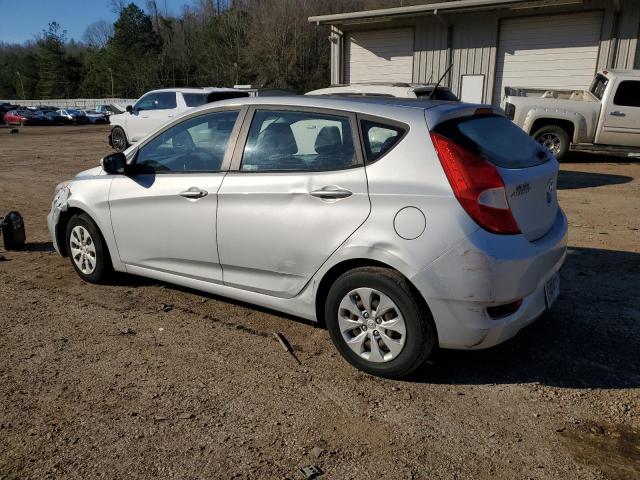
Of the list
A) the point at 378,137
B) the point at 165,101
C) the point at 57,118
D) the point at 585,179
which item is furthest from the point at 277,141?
the point at 57,118

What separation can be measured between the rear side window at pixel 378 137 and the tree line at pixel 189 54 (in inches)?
1749

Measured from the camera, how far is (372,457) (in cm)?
268

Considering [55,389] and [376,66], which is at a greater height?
[376,66]

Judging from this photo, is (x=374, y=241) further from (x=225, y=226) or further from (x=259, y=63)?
(x=259, y=63)

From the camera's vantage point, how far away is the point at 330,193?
11.0 feet

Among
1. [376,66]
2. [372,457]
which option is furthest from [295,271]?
[376,66]

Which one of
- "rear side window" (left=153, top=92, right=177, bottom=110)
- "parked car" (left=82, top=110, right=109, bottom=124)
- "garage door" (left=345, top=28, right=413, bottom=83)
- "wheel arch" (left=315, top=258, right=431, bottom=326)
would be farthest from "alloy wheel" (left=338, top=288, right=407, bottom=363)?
"parked car" (left=82, top=110, right=109, bottom=124)

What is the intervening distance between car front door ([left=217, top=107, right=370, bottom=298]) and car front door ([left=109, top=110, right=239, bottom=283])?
0.15 meters

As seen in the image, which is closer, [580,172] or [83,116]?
[580,172]

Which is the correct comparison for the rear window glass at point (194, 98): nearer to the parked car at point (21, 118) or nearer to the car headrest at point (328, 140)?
the car headrest at point (328, 140)

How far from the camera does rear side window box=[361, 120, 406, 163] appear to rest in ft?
10.7

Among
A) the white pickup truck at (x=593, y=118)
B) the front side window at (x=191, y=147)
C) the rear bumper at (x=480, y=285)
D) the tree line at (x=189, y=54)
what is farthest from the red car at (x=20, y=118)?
the rear bumper at (x=480, y=285)

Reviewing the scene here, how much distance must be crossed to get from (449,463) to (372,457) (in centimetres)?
36

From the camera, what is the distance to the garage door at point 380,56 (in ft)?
70.4
